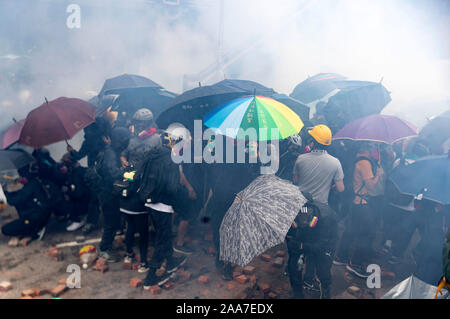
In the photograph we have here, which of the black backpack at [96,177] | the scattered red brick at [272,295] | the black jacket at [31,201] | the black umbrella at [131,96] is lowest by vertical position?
the scattered red brick at [272,295]

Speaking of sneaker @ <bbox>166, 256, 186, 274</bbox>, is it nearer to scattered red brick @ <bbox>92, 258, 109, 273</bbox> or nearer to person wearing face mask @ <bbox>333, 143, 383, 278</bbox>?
scattered red brick @ <bbox>92, 258, 109, 273</bbox>

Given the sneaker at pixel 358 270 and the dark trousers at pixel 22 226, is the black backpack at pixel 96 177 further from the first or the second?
the sneaker at pixel 358 270

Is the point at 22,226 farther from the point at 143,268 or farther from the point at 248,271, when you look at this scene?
the point at 248,271

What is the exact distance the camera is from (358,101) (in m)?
5.54

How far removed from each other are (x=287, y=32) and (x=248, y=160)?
32.1ft

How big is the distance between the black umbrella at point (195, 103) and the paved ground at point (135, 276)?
6.84 ft

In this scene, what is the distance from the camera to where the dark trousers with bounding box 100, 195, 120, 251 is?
14.3 feet

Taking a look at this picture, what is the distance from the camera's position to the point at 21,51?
11.4m

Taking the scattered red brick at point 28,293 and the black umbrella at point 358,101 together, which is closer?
the scattered red brick at point 28,293

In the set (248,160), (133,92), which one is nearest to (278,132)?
(248,160)

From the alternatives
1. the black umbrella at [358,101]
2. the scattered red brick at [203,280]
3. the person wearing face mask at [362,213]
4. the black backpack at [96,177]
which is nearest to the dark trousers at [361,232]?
the person wearing face mask at [362,213]

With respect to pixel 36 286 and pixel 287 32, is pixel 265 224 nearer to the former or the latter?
pixel 36 286

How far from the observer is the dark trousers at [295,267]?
3416 millimetres

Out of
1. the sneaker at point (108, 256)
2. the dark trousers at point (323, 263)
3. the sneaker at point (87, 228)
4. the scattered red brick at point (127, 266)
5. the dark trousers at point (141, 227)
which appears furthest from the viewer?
the sneaker at point (87, 228)
